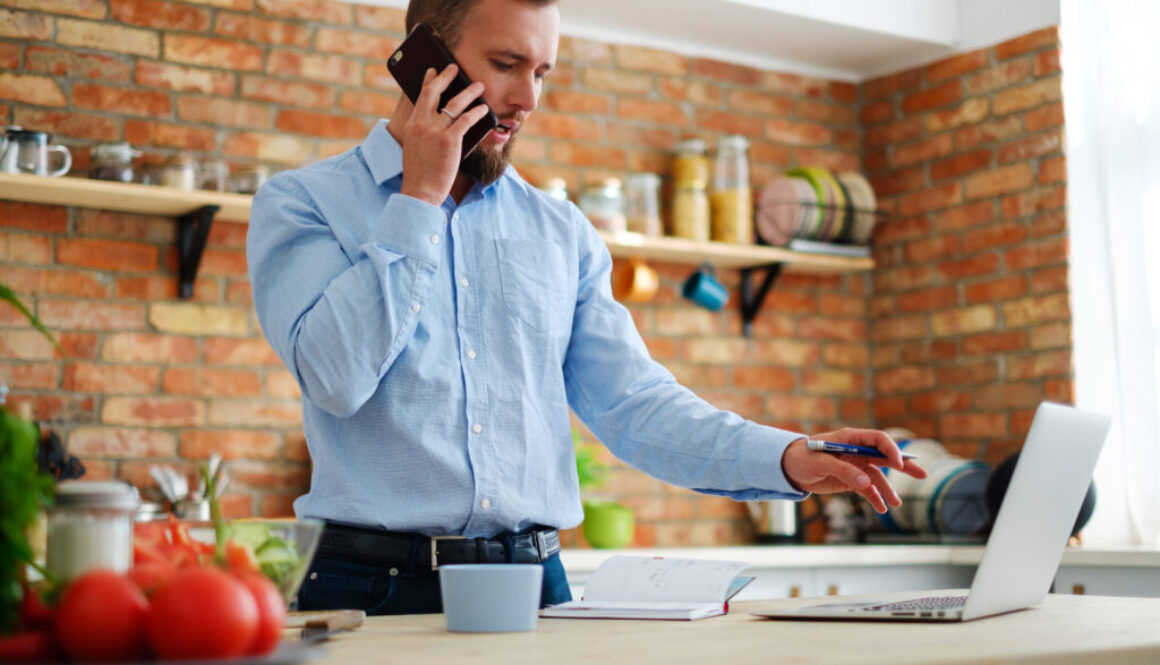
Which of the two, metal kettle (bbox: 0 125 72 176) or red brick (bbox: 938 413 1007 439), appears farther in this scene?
red brick (bbox: 938 413 1007 439)

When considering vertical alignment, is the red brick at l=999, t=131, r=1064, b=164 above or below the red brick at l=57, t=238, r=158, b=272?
above

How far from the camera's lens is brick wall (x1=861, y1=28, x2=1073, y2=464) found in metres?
3.44

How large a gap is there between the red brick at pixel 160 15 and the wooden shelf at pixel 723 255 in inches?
46.0

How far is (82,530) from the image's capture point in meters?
0.84

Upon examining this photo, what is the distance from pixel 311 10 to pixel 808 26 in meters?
1.44

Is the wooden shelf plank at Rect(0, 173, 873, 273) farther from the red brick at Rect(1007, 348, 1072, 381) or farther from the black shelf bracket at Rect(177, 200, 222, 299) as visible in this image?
the red brick at Rect(1007, 348, 1072, 381)

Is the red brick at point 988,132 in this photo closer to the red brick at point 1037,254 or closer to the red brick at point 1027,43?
the red brick at point 1027,43

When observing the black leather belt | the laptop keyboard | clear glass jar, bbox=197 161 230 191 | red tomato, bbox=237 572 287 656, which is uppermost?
clear glass jar, bbox=197 161 230 191

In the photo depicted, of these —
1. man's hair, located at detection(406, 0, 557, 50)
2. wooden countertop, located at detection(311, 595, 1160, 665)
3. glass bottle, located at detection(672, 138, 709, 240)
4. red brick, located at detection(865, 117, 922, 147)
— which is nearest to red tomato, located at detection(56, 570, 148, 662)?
wooden countertop, located at detection(311, 595, 1160, 665)

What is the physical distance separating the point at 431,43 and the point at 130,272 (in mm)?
1658

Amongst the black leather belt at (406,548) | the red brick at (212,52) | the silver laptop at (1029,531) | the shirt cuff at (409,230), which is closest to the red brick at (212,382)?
the red brick at (212,52)

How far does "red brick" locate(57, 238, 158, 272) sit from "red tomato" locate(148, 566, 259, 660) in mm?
2452

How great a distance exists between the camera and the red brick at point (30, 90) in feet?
9.50

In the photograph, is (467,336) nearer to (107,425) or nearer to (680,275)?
(107,425)
